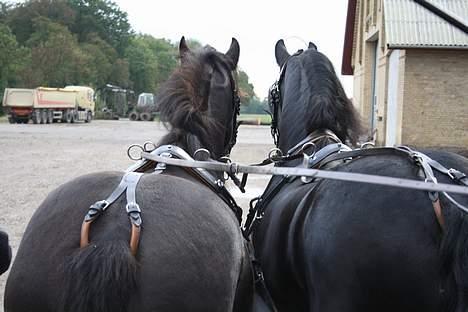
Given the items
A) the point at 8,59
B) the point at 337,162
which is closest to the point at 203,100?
the point at 337,162

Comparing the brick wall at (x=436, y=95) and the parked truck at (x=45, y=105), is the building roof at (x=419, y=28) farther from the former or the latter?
the parked truck at (x=45, y=105)

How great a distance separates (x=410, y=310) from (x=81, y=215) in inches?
56.2

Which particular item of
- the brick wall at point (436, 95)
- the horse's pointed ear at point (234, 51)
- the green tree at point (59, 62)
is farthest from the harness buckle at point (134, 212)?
the green tree at point (59, 62)

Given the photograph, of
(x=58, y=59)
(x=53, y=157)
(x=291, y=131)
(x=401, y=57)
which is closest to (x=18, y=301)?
(x=291, y=131)

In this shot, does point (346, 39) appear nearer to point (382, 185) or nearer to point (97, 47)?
point (382, 185)

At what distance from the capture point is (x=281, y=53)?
549cm

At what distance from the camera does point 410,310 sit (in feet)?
8.84

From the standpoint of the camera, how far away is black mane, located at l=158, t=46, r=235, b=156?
12.7 feet

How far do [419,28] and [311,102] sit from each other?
20384 mm

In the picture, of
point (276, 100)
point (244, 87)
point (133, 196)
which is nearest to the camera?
point (133, 196)

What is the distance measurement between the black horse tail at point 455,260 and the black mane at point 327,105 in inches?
72.4

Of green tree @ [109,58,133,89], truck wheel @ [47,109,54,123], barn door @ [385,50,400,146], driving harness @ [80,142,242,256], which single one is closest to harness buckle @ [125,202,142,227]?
driving harness @ [80,142,242,256]

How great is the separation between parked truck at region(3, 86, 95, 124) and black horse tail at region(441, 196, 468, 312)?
49.0 metres

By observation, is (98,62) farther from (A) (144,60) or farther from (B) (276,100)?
(B) (276,100)
